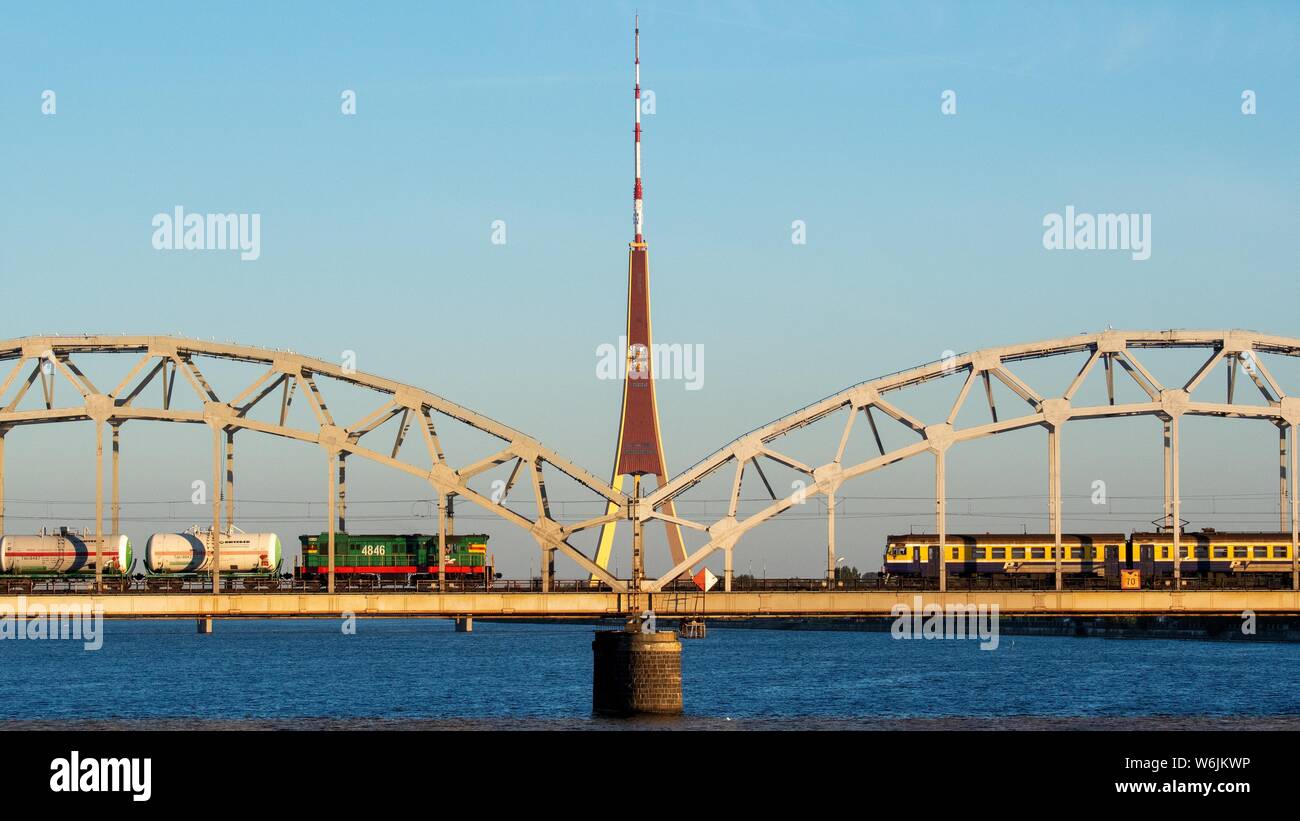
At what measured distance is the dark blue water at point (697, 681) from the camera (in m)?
78.4

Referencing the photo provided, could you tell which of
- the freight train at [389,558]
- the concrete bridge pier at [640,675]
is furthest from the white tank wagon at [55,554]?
the concrete bridge pier at [640,675]

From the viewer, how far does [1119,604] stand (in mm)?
77812

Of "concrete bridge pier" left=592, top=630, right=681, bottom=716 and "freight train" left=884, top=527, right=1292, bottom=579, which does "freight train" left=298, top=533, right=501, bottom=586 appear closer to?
"freight train" left=884, top=527, right=1292, bottom=579

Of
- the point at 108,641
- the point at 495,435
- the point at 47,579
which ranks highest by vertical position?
the point at 495,435

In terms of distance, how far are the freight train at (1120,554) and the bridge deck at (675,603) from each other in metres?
16.4

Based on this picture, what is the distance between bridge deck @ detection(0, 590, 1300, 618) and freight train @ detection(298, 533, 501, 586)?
28481 millimetres

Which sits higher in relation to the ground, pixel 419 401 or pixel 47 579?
pixel 419 401

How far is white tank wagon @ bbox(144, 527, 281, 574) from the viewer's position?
10144cm

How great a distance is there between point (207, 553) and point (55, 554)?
9.62 meters

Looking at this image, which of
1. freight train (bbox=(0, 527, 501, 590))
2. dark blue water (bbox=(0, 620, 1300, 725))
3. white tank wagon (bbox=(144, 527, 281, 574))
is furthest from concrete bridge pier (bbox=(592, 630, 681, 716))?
white tank wagon (bbox=(144, 527, 281, 574))

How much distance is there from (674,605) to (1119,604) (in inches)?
787

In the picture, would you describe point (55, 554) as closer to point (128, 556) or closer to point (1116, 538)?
point (128, 556)
